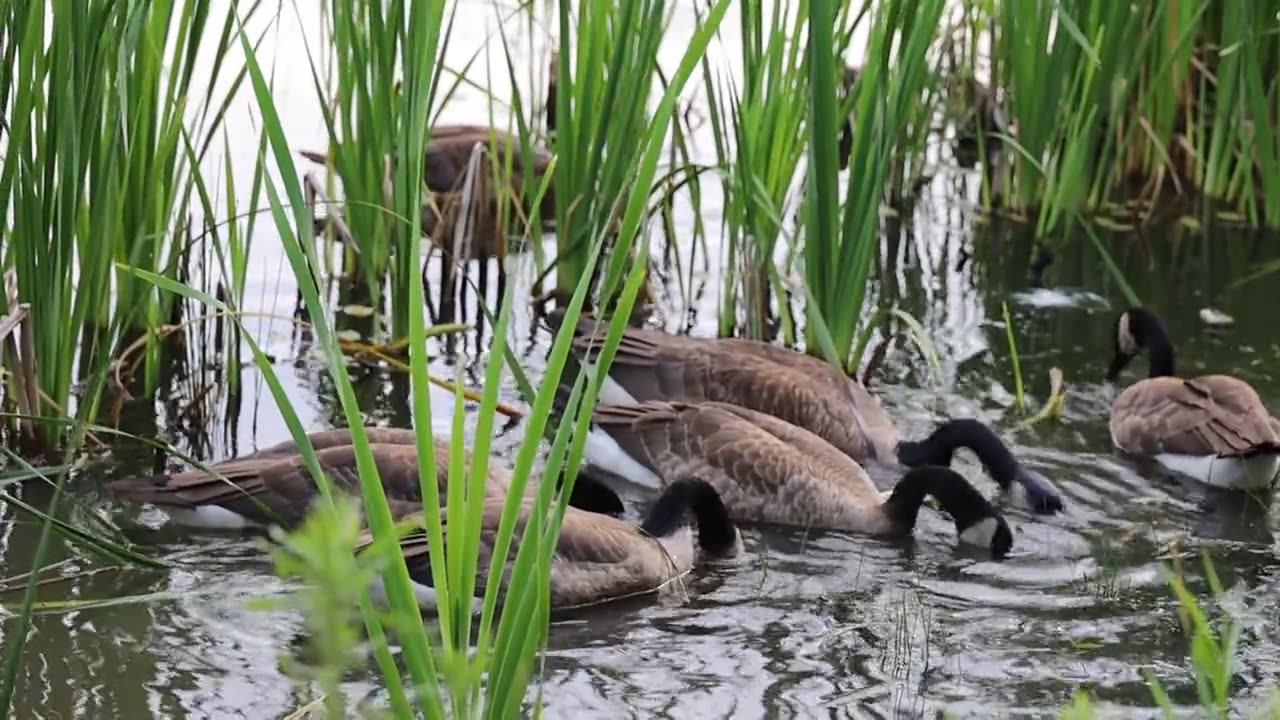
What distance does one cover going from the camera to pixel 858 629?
18.4 ft

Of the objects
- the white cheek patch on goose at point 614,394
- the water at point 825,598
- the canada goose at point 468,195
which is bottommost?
the water at point 825,598

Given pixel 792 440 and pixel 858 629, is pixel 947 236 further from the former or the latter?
pixel 858 629

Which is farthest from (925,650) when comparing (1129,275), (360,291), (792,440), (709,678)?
(1129,275)

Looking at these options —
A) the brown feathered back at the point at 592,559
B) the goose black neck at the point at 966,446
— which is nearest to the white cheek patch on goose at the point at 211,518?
the brown feathered back at the point at 592,559

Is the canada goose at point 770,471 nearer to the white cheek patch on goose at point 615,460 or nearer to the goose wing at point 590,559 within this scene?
the white cheek patch on goose at point 615,460

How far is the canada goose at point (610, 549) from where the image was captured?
5770 mm

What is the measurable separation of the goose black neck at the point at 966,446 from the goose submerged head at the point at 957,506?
0.28 metres

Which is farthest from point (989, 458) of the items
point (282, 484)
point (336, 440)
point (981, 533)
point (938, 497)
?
point (282, 484)

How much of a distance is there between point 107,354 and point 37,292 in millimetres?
547

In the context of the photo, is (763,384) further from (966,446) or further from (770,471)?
(966,446)

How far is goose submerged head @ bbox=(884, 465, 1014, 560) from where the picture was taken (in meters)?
6.45

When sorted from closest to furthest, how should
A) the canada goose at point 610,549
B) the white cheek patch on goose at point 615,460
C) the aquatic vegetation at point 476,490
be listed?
the aquatic vegetation at point 476,490
the canada goose at point 610,549
the white cheek patch on goose at point 615,460

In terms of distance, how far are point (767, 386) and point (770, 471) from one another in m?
0.68

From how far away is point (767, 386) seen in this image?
7.59m
